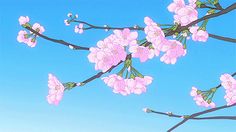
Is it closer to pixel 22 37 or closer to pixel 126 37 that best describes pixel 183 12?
pixel 126 37

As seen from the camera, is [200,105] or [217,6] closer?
[217,6]

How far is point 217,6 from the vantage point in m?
3.87

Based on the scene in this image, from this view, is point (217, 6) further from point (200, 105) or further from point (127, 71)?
point (200, 105)

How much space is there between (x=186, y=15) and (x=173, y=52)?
0.30 metres

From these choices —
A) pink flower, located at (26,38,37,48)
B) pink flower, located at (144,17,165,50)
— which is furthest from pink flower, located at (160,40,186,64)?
pink flower, located at (26,38,37,48)

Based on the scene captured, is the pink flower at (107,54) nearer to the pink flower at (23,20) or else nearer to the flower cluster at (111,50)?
the flower cluster at (111,50)

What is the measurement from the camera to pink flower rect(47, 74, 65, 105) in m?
3.89

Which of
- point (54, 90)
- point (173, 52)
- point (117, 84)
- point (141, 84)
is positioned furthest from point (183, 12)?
point (54, 90)

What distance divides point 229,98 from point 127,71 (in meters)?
1.77

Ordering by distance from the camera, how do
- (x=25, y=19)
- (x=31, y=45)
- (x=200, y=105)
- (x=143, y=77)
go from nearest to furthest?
(x=143, y=77) → (x=25, y=19) → (x=31, y=45) → (x=200, y=105)

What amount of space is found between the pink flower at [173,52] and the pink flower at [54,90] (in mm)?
819

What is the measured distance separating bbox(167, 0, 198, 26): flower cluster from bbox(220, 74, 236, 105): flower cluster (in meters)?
0.79

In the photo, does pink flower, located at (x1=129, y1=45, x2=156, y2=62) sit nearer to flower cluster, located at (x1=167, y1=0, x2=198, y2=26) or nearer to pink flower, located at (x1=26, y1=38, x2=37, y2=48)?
flower cluster, located at (x1=167, y1=0, x2=198, y2=26)

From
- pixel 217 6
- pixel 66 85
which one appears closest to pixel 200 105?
pixel 217 6
